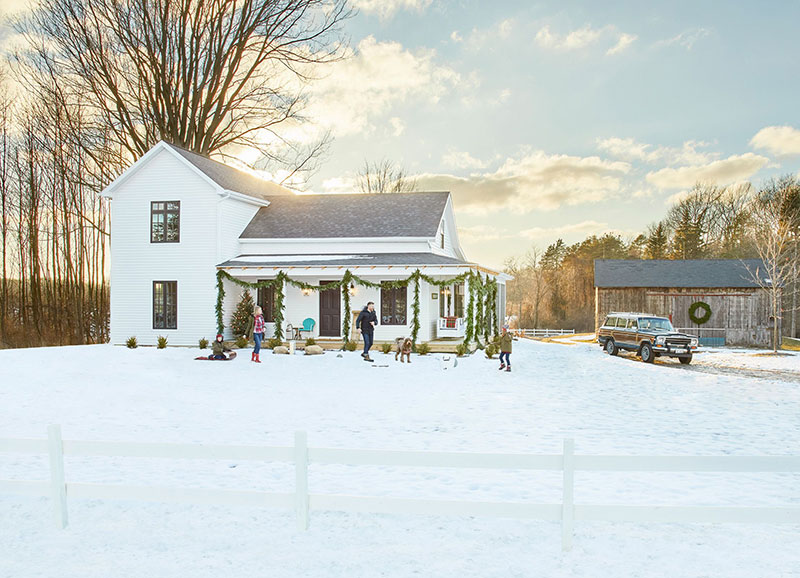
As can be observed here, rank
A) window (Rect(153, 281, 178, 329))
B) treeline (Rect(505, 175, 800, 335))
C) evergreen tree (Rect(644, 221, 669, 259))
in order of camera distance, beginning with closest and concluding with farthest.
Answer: window (Rect(153, 281, 178, 329)), treeline (Rect(505, 175, 800, 335)), evergreen tree (Rect(644, 221, 669, 259))

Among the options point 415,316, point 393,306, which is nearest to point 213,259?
point 393,306

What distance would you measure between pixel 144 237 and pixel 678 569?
2453 cm

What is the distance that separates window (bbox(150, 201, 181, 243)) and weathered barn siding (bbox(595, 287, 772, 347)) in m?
23.0

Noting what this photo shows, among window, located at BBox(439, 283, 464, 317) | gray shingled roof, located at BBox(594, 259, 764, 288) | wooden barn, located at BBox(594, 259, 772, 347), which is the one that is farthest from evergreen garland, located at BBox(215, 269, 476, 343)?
gray shingled roof, located at BBox(594, 259, 764, 288)

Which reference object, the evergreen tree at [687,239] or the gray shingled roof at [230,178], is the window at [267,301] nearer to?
the gray shingled roof at [230,178]

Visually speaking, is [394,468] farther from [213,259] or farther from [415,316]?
[213,259]

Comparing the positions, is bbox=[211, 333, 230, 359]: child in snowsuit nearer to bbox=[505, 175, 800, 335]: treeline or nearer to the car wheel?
the car wheel

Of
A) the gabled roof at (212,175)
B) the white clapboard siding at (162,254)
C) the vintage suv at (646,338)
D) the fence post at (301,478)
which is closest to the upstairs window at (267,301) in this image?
the white clapboard siding at (162,254)

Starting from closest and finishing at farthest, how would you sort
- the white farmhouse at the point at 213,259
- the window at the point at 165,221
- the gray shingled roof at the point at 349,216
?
the white farmhouse at the point at 213,259 < the window at the point at 165,221 < the gray shingled roof at the point at 349,216

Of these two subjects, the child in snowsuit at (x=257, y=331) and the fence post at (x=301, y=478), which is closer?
the fence post at (x=301, y=478)

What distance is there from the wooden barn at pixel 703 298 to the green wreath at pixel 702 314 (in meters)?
0.05

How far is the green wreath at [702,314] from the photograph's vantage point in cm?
3144

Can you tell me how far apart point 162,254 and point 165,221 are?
141 cm

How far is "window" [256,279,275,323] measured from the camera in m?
25.5
